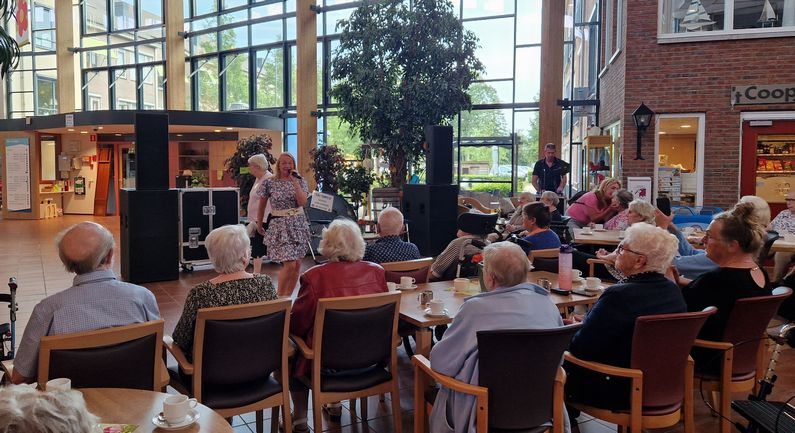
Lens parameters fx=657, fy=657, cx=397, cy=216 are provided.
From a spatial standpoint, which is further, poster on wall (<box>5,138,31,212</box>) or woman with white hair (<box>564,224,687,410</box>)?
poster on wall (<box>5,138,31,212</box>)

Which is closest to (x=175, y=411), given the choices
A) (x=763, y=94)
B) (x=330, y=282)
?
(x=330, y=282)

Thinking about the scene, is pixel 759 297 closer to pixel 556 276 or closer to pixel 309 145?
pixel 556 276

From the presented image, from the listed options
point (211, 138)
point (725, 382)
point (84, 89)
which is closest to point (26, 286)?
point (725, 382)

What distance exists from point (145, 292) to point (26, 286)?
6.31 m

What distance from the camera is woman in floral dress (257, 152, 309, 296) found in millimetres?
6695

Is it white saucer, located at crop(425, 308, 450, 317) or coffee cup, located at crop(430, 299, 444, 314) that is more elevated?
coffee cup, located at crop(430, 299, 444, 314)

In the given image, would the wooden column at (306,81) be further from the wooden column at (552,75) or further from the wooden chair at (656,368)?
the wooden chair at (656,368)

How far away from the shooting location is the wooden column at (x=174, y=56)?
65.7 ft

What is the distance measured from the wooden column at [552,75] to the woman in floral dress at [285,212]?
8.11m

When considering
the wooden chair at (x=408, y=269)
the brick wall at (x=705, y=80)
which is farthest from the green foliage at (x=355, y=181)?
the wooden chair at (x=408, y=269)

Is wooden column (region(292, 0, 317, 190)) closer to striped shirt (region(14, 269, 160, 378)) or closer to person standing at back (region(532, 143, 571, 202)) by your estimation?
person standing at back (region(532, 143, 571, 202))

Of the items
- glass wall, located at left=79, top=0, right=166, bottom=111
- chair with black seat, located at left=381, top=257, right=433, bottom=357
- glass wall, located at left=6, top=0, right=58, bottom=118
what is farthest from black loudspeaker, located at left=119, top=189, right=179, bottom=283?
glass wall, located at left=6, top=0, right=58, bottom=118

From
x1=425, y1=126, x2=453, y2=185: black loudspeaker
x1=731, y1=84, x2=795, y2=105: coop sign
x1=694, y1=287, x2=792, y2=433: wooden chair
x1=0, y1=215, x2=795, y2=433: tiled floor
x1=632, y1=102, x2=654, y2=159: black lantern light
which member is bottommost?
x1=0, y1=215, x2=795, y2=433: tiled floor

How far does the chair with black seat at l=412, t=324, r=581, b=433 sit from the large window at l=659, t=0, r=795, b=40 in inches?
334
